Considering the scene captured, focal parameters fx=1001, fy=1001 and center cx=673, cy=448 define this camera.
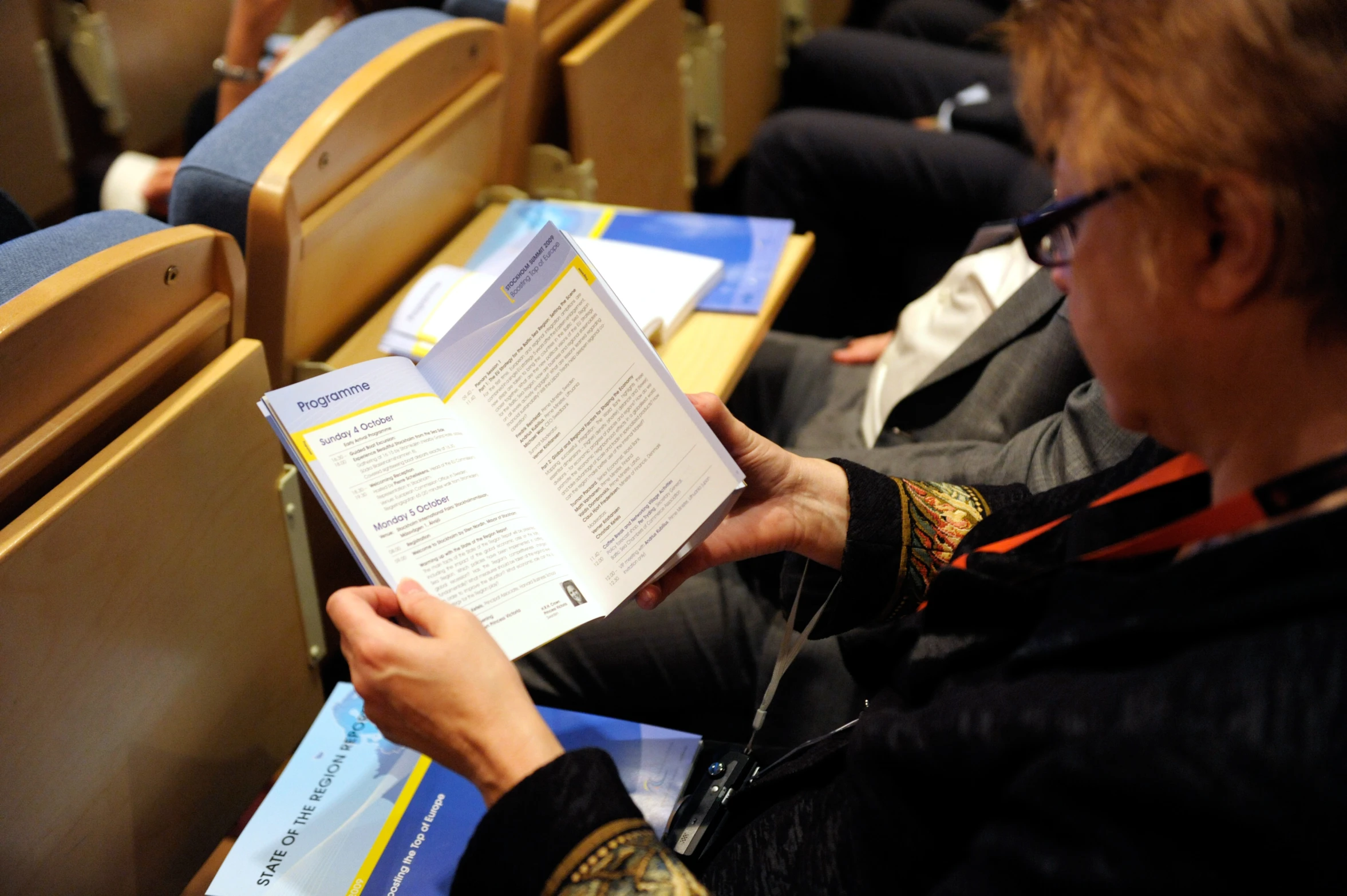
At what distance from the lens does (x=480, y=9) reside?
5.03ft

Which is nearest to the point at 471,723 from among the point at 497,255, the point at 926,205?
the point at 497,255

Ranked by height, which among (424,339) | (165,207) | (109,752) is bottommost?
(109,752)

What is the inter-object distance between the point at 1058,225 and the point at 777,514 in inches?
16.4

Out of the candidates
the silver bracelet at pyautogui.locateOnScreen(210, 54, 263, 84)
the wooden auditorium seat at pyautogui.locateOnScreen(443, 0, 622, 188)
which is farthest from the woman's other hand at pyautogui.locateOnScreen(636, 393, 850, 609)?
the silver bracelet at pyautogui.locateOnScreen(210, 54, 263, 84)

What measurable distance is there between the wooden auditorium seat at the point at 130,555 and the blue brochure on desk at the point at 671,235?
19.8 inches

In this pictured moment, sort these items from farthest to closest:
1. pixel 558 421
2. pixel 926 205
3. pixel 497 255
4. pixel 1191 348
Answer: pixel 926 205
pixel 497 255
pixel 558 421
pixel 1191 348

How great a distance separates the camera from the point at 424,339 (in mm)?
1186

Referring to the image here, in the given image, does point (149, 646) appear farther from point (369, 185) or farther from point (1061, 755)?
point (1061, 755)

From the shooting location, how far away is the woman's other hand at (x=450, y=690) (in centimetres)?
71

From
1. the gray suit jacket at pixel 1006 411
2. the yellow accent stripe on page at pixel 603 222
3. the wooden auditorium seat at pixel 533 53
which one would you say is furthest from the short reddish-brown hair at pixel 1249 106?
the wooden auditorium seat at pixel 533 53

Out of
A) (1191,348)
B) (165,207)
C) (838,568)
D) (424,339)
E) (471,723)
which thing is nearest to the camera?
(1191,348)

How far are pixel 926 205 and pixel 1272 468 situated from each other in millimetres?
1559

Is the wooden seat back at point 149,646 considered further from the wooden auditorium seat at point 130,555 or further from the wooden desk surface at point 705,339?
the wooden desk surface at point 705,339

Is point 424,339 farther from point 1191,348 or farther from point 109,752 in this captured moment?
point 1191,348
